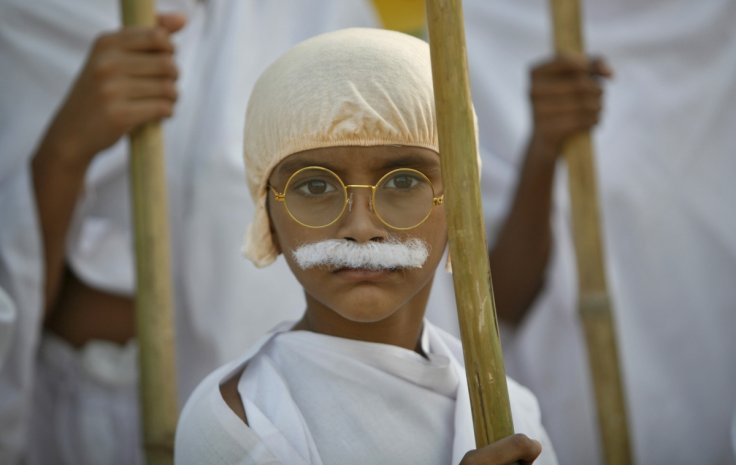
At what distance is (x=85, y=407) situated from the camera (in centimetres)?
262

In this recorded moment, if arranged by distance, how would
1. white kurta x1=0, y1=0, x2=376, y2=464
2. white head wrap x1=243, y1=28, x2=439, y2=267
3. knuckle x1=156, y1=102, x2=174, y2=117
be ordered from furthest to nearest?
white kurta x1=0, y1=0, x2=376, y2=464 → knuckle x1=156, y1=102, x2=174, y2=117 → white head wrap x1=243, y1=28, x2=439, y2=267

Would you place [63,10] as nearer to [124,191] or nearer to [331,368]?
[124,191]

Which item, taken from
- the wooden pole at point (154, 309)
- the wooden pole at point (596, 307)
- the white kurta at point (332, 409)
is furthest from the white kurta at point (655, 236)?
the white kurta at point (332, 409)

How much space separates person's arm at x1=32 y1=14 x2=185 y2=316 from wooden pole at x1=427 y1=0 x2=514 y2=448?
93 centimetres

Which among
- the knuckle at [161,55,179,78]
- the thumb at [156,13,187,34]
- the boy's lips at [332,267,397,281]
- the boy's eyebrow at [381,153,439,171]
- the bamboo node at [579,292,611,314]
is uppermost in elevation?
the thumb at [156,13,187,34]

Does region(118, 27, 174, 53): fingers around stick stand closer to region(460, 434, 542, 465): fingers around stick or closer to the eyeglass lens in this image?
the eyeglass lens

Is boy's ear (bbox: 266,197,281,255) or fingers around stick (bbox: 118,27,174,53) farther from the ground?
fingers around stick (bbox: 118,27,174,53)

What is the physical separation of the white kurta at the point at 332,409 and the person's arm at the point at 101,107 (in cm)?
78

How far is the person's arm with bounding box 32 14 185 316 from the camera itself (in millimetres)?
2227

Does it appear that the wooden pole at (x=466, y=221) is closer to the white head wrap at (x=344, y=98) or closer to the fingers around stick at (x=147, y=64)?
the white head wrap at (x=344, y=98)

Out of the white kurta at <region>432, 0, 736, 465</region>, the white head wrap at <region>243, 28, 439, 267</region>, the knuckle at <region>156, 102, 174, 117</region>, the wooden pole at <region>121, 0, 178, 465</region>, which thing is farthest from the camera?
the white kurta at <region>432, 0, 736, 465</region>

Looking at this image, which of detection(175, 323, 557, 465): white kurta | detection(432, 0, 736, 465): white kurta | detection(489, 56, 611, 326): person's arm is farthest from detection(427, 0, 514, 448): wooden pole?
detection(432, 0, 736, 465): white kurta

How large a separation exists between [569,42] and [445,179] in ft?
4.32

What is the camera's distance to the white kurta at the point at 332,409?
1.47 m
